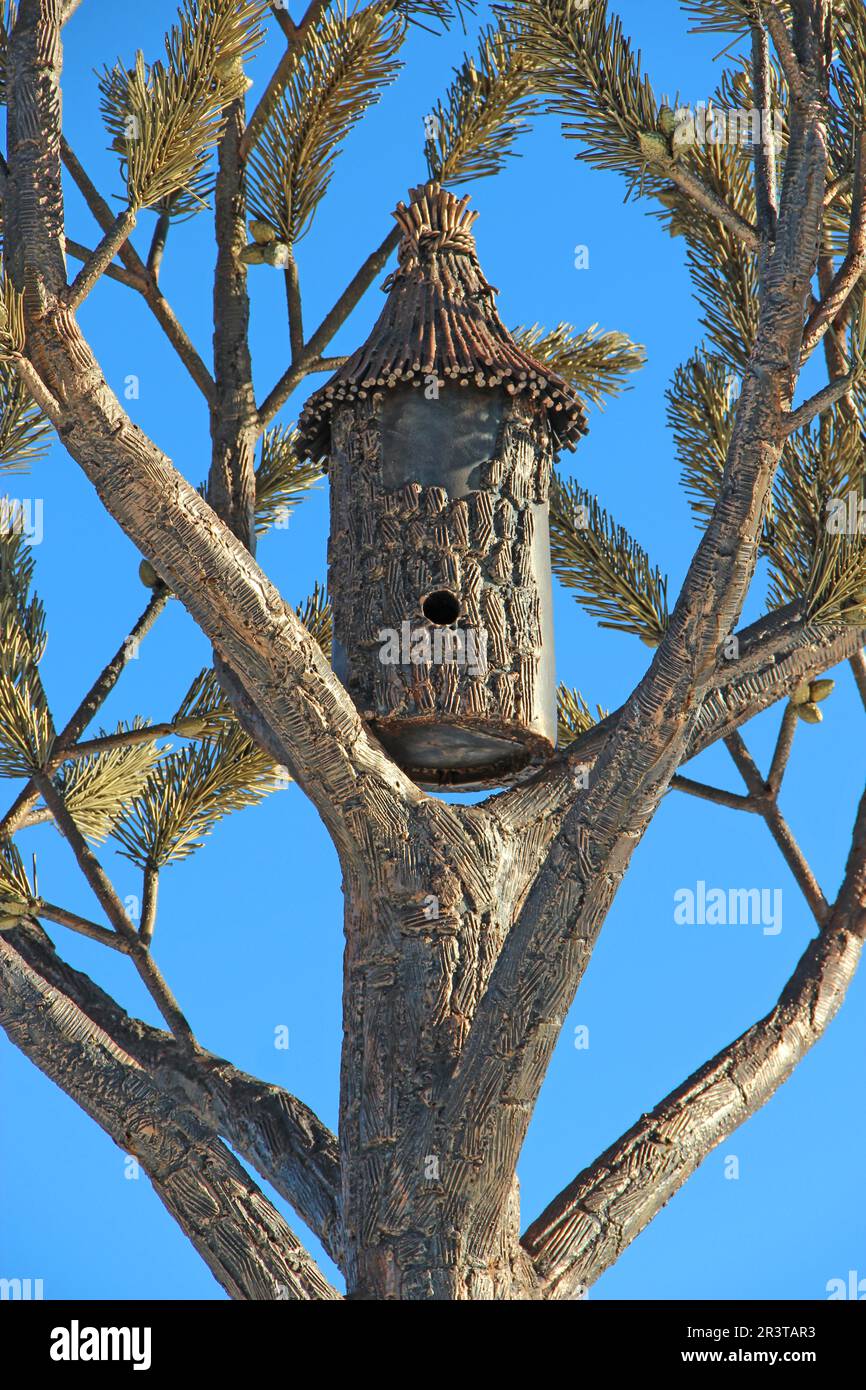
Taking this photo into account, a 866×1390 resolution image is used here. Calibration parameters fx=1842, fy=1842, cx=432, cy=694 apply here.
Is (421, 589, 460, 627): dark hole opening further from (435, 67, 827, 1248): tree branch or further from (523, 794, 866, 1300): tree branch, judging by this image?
(523, 794, 866, 1300): tree branch

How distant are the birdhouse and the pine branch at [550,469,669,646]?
294 mm

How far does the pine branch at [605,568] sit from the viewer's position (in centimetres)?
412

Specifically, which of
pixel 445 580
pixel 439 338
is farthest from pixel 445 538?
pixel 439 338

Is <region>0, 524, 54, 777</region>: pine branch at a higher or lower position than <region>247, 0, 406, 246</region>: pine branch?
lower

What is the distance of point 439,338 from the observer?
12.6 ft

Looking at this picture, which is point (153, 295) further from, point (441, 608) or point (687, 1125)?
point (687, 1125)

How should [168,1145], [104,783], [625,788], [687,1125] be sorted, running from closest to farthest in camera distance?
1. [625,788]
2. [168,1145]
3. [687,1125]
4. [104,783]

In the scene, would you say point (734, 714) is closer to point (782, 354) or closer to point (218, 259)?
point (782, 354)

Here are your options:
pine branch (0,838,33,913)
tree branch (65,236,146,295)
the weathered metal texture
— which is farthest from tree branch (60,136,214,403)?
pine branch (0,838,33,913)

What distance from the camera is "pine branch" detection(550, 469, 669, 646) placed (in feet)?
13.5

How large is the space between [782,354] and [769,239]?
26 cm

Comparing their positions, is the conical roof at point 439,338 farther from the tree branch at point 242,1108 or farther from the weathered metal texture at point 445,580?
the tree branch at point 242,1108

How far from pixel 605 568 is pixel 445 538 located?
1.82ft

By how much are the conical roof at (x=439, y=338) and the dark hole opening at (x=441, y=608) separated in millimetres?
447
